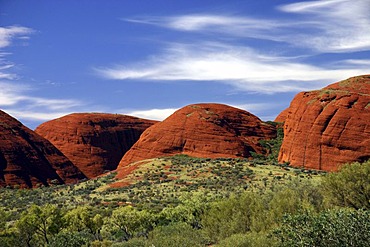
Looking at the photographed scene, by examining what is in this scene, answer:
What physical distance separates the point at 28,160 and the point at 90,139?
29.0 metres

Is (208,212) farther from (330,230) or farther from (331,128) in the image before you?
(331,128)

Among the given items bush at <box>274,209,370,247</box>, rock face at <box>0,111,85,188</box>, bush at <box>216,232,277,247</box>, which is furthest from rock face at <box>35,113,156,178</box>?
bush at <box>274,209,370,247</box>

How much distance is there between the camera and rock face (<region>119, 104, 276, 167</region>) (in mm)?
92188

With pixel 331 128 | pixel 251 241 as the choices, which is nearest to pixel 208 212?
pixel 251 241

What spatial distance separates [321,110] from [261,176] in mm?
20189

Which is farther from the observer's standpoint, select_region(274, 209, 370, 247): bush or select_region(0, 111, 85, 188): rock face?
select_region(0, 111, 85, 188): rock face

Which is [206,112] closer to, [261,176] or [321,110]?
[321,110]

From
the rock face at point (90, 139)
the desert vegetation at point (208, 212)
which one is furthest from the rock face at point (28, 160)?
the desert vegetation at point (208, 212)

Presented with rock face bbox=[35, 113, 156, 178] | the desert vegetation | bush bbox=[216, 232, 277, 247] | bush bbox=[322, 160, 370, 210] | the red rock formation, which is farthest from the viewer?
the red rock formation

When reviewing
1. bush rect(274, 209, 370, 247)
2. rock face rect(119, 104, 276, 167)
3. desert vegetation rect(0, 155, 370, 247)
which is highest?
rock face rect(119, 104, 276, 167)

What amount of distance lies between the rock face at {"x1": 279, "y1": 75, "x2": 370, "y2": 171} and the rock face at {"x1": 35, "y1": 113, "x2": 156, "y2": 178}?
6806cm

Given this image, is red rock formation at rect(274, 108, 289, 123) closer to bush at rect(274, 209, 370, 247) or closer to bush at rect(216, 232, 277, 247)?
bush at rect(216, 232, 277, 247)

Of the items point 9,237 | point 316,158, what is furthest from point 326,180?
point 316,158

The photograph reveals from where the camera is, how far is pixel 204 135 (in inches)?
3691
